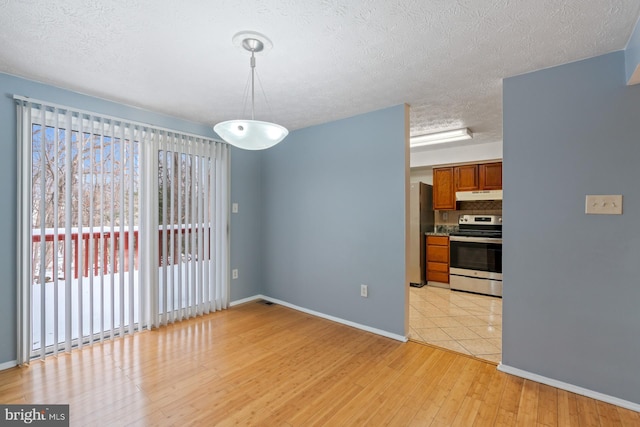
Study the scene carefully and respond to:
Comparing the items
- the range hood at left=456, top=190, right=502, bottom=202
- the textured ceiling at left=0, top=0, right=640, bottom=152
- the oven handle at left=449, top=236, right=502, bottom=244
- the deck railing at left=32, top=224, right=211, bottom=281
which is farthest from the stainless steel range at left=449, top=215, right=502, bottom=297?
the deck railing at left=32, top=224, right=211, bottom=281

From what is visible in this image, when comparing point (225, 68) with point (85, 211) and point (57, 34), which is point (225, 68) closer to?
point (57, 34)

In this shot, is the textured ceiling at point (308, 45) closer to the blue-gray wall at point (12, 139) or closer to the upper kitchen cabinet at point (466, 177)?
the blue-gray wall at point (12, 139)

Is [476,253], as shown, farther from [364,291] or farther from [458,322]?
[364,291]

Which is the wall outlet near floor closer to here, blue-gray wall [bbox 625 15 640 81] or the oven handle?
the oven handle

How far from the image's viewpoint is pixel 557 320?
85.3 inches

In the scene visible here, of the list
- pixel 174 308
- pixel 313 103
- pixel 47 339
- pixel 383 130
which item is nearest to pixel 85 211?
pixel 47 339

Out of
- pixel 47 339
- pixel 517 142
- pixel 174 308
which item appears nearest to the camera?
pixel 517 142

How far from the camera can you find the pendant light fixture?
5.69ft

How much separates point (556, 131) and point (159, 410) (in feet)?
10.9

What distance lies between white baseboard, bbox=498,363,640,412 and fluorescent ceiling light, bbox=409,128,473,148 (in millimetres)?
2738

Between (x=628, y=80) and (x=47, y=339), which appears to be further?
(x=47, y=339)

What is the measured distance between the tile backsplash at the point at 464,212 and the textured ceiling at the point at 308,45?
2.70 metres

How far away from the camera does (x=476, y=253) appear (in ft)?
15.0

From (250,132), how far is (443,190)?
425 cm
